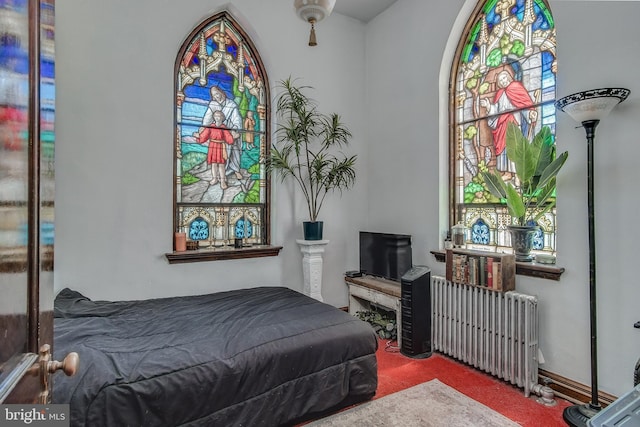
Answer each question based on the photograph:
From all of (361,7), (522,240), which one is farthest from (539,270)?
(361,7)

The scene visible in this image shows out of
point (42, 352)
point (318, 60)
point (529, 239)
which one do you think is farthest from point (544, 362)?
point (318, 60)

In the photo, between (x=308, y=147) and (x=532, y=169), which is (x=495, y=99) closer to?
(x=532, y=169)

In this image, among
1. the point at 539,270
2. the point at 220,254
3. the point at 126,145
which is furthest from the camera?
the point at 220,254

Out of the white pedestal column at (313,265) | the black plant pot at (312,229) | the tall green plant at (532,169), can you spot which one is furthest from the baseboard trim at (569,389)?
the black plant pot at (312,229)

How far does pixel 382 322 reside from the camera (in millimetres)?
3547

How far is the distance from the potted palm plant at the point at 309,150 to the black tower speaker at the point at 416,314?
105cm

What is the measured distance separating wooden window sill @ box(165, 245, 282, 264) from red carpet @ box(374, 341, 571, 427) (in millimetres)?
1440

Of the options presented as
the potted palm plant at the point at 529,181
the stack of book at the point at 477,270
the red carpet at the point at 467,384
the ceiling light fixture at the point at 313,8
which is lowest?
the red carpet at the point at 467,384

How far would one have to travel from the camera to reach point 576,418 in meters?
2.05

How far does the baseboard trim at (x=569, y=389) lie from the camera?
85.4 inches

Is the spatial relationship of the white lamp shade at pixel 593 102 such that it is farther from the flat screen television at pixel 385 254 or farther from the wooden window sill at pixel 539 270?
the flat screen television at pixel 385 254

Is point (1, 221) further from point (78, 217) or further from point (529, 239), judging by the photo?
point (529, 239)

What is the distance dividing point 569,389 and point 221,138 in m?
3.46
